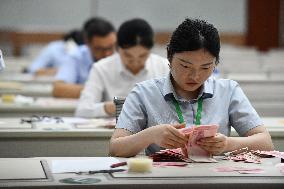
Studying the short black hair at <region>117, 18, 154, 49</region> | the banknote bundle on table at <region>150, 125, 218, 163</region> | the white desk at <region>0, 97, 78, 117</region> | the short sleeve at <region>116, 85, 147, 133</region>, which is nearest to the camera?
the banknote bundle on table at <region>150, 125, 218, 163</region>

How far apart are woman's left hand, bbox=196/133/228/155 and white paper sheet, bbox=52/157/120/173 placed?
14.0 inches

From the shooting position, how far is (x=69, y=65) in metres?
6.65

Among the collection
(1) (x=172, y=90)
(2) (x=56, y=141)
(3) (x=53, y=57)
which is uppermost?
(1) (x=172, y=90)

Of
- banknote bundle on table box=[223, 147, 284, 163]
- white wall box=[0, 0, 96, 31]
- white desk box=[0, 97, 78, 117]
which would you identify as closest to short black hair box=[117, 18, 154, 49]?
white desk box=[0, 97, 78, 117]

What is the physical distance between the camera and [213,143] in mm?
3004

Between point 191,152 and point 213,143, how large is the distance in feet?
0.32

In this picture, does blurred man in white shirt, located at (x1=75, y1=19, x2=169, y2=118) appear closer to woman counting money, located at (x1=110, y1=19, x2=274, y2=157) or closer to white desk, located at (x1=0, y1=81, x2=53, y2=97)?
woman counting money, located at (x1=110, y1=19, x2=274, y2=157)

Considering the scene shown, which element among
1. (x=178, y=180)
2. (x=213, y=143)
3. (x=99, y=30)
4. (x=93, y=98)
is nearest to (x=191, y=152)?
(x=213, y=143)

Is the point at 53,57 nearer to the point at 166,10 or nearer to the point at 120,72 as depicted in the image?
the point at 166,10

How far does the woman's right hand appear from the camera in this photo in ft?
9.70

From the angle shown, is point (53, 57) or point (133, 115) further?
point (53, 57)

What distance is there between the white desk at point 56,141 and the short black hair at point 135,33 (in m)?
0.79

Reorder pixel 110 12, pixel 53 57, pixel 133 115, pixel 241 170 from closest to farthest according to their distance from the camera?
pixel 241 170
pixel 133 115
pixel 53 57
pixel 110 12

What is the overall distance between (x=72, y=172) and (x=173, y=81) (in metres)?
0.85
